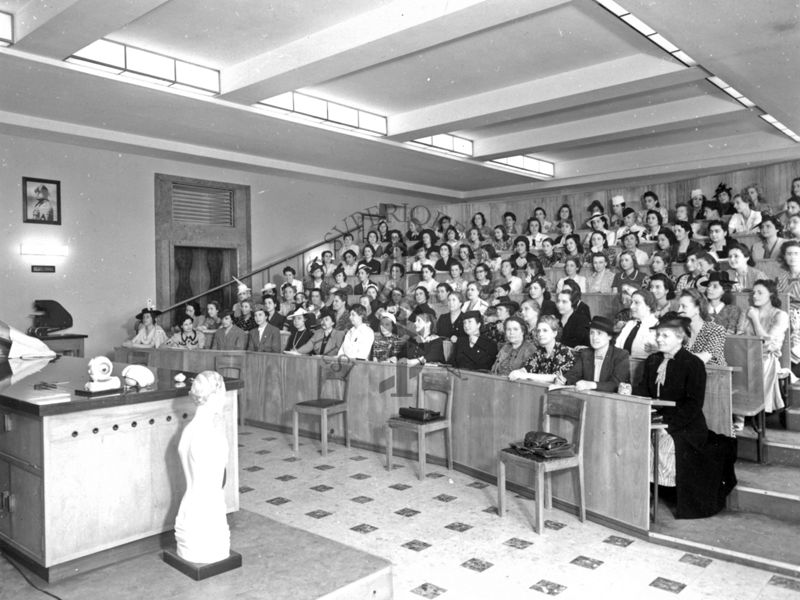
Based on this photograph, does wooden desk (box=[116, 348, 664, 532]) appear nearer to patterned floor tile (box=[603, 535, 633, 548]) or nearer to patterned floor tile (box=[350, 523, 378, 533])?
patterned floor tile (box=[603, 535, 633, 548])

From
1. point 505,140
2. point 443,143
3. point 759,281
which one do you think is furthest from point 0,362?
point 505,140

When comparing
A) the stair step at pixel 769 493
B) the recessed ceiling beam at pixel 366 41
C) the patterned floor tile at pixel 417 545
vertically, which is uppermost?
the recessed ceiling beam at pixel 366 41

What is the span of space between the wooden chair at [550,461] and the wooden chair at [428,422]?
89 centimetres

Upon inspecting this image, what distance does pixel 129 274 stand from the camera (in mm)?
9969

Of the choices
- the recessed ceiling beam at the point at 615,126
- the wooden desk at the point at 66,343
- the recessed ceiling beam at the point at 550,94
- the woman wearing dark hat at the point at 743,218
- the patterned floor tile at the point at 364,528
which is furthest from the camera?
the recessed ceiling beam at the point at 615,126

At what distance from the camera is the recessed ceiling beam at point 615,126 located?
8.82 metres

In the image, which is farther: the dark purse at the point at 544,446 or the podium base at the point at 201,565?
the dark purse at the point at 544,446

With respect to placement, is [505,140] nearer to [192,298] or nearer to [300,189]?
[300,189]

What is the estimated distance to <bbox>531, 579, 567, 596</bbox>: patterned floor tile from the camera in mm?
3325

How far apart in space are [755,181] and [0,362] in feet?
30.7

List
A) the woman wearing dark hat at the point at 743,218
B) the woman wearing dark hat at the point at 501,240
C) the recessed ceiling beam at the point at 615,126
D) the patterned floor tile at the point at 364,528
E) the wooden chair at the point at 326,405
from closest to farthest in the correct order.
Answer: the patterned floor tile at the point at 364,528 < the wooden chair at the point at 326,405 < the woman wearing dark hat at the point at 743,218 < the recessed ceiling beam at the point at 615,126 < the woman wearing dark hat at the point at 501,240

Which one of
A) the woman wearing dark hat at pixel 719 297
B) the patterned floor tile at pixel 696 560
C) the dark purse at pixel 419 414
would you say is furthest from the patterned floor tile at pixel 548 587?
the woman wearing dark hat at pixel 719 297

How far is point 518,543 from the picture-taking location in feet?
12.9

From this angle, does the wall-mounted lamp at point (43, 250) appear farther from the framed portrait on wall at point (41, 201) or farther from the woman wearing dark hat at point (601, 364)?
the woman wearing dark hat at point (601, 364)
